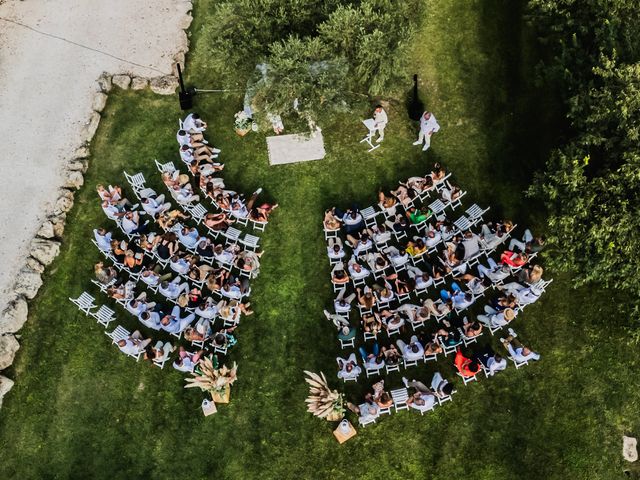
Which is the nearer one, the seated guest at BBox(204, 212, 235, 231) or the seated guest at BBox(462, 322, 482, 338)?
the seated guest at BBox(462, 322, 482, 338)

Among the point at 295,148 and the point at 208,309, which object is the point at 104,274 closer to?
the point at 208,309

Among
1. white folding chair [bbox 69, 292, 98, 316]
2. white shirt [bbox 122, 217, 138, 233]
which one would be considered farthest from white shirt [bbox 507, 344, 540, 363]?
white folding chair [bbox 69, 292, 98, 316]

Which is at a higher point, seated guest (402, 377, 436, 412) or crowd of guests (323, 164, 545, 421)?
crowd of guests (323, 164, 545, 421)

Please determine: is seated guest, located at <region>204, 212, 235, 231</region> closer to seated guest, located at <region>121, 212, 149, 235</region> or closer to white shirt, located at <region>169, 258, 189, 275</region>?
white shirt, located at <region>169, 258, 189, 275</region>

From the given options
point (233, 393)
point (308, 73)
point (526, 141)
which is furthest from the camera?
point (526, 141)

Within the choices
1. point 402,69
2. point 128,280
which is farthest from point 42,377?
point 402,69

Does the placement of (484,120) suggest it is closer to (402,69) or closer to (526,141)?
(526,141)

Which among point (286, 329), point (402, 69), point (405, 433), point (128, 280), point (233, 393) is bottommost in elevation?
point (405, 433)
